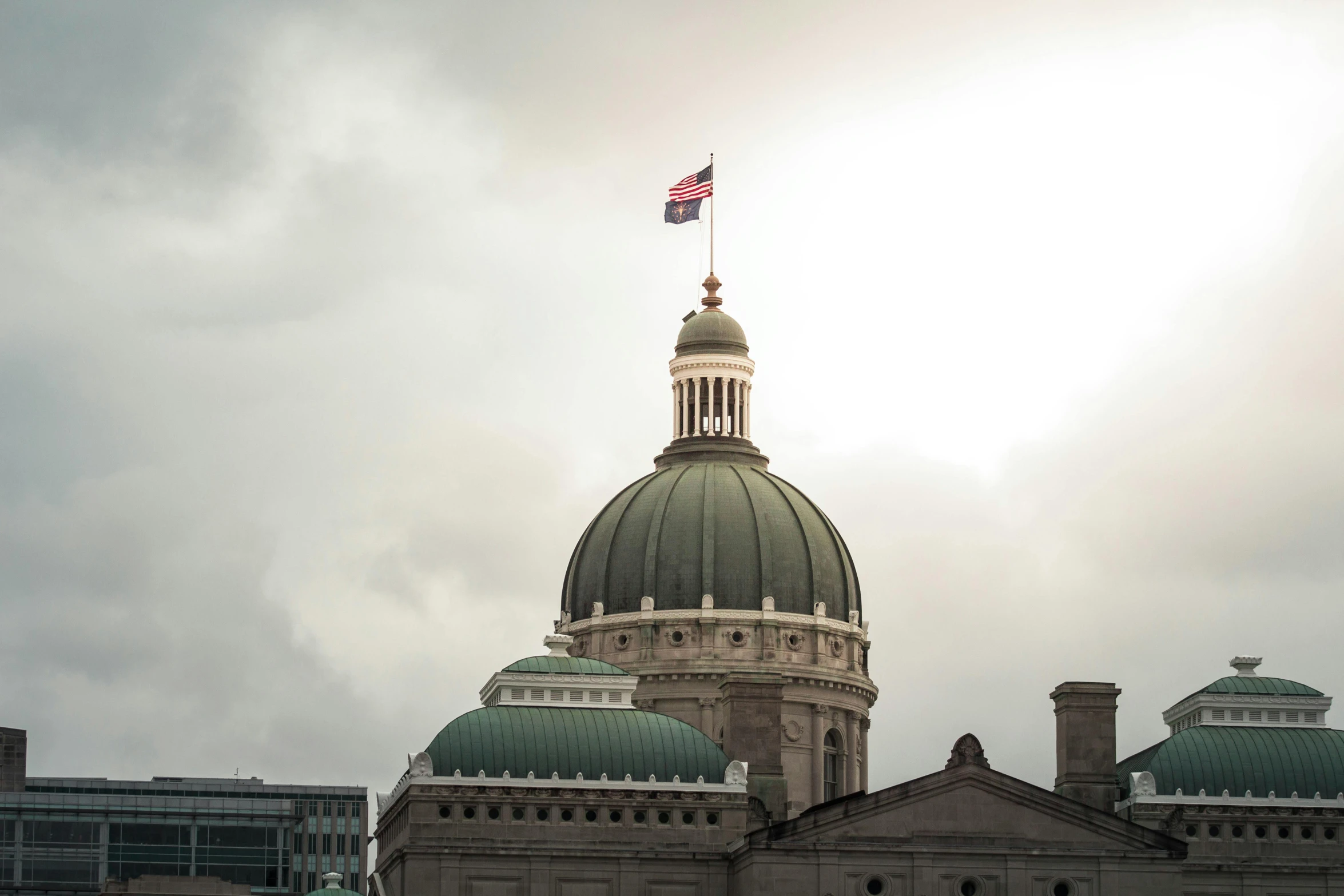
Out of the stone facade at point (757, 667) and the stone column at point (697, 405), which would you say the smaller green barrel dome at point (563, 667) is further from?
the stone column at point (697, 405)

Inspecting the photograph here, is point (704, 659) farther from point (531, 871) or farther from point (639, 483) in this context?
point (531, 871)

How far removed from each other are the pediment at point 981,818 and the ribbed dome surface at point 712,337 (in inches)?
2052

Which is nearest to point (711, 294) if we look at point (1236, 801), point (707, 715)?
point (707, 715)

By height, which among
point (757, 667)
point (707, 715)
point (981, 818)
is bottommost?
point (981, 818)

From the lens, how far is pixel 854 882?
401 feet

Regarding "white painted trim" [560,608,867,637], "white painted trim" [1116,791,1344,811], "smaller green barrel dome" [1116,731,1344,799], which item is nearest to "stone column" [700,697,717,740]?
"white painted trim" [560,608,867,637]

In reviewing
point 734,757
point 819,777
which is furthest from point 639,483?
point 734,757

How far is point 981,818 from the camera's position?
12344 centimetres

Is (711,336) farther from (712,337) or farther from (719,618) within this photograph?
(719,618)

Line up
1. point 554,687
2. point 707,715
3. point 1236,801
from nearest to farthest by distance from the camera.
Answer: point 1236,801
point 554,687
point 707,715

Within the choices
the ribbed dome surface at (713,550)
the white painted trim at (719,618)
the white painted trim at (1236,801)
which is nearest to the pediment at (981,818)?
the white painted trim at (1236,801)

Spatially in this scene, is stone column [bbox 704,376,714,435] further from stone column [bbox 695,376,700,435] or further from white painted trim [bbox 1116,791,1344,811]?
white painted trim [bbox 1116,791,1344,811]

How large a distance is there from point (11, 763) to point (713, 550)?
6416cm

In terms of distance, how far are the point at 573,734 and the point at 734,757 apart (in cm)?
1221
